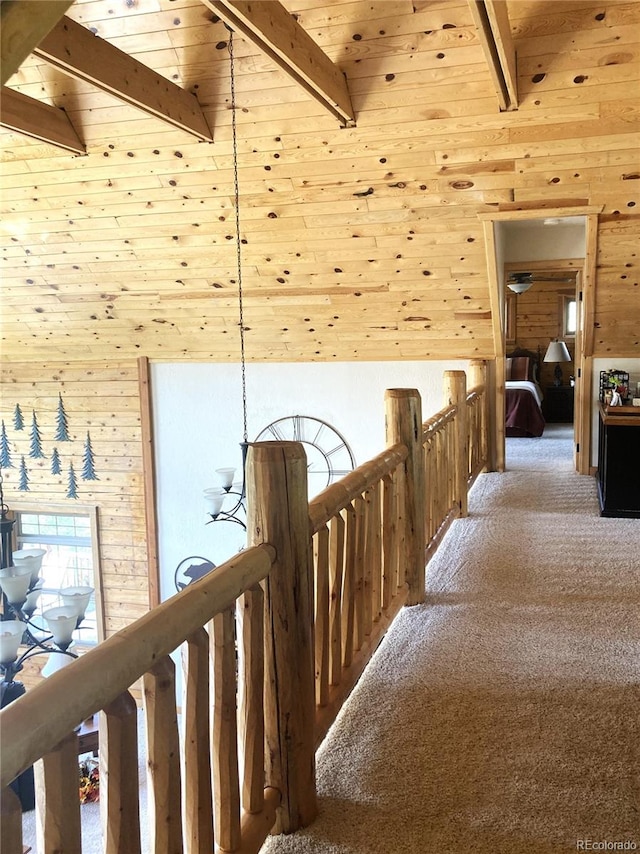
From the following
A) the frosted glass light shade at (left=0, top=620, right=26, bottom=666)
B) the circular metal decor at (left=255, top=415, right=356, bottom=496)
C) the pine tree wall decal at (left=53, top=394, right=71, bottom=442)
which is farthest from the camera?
the pine tree wall decal at (left=53, top=394, right=71, bottom=442)

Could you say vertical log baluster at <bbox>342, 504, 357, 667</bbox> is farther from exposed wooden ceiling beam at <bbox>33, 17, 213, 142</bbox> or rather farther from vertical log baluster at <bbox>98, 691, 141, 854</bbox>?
exposed wooden ceiling beam at <bbox>33, 17, 213, 142</bbox>

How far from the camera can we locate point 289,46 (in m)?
3.06

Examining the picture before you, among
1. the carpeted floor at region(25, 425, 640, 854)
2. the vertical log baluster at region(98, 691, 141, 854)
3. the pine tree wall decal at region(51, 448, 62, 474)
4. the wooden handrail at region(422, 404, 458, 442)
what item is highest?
the wooden handrail at region(422, 404, 458, 442)

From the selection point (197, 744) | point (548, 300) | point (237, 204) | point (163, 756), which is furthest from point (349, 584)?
point (548, 300)

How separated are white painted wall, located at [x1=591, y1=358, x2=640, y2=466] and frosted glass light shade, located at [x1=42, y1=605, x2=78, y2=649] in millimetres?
3985

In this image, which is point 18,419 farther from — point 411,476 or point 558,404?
point 558,404

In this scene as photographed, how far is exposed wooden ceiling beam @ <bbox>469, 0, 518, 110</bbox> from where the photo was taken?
2684mm

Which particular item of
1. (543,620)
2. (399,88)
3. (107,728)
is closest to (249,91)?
(399,88)

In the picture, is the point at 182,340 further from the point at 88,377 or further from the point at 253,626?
the point at 253,626

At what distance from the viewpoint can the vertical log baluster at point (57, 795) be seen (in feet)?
3.32

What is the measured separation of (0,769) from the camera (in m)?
0.85

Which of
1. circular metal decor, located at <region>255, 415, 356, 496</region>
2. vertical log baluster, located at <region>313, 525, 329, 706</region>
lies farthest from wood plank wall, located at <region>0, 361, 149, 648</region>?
vertical log baluster, located at <region>313, 525, 329, 706</region>

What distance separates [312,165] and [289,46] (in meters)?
1.23

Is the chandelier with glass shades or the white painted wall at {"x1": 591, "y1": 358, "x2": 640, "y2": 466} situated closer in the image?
the chandelier with glass shades
